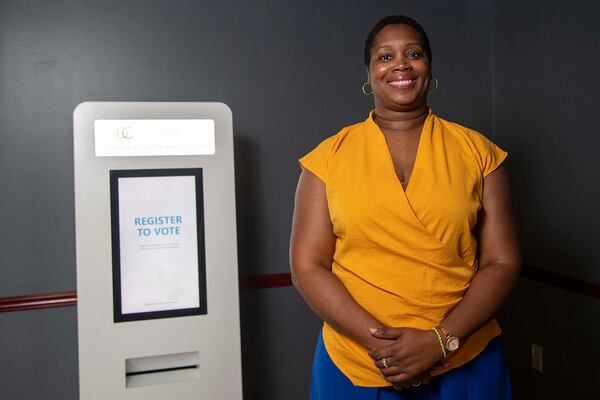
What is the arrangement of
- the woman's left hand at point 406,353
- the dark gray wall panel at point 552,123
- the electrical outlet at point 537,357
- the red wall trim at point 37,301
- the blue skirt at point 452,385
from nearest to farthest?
the woman's left hand at point 406,353 → the blue skirt at point 452,385 → the dark gray wall panel at point 552,123 → the red wall trim at point 37,301 → the electrical outlet at point 537,357

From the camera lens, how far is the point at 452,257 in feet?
4.50

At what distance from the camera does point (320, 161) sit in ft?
4.83

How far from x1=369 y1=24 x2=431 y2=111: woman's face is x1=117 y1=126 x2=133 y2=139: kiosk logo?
0.80m

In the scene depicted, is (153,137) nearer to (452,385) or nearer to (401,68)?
(401,68)

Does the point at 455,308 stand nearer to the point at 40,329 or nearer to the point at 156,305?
the point at 156,305

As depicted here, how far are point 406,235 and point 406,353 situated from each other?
0.27m

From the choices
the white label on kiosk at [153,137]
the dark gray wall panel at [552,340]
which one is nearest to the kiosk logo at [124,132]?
the white label on kiosk at [153,137]

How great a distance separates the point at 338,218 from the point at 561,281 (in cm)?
132

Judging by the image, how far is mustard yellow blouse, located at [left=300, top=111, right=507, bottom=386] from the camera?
1357mm

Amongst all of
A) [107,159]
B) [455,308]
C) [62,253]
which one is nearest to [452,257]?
[455,308]

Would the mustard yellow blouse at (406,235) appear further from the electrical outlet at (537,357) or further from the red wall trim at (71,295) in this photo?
the electrical outlet at (537,357)

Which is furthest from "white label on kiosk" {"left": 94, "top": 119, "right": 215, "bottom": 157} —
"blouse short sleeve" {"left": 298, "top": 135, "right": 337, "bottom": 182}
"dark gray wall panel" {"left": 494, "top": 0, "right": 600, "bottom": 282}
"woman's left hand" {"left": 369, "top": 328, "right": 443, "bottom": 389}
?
"dark gray wall panel" {"left": 494, "top": 0, "right": 600, "bottom": 282}

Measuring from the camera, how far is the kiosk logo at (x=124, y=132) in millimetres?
1814

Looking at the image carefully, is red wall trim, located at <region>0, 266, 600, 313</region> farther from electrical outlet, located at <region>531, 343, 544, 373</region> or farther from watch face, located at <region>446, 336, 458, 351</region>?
watch face, located at <region>446, 336, 458, 351</region>
